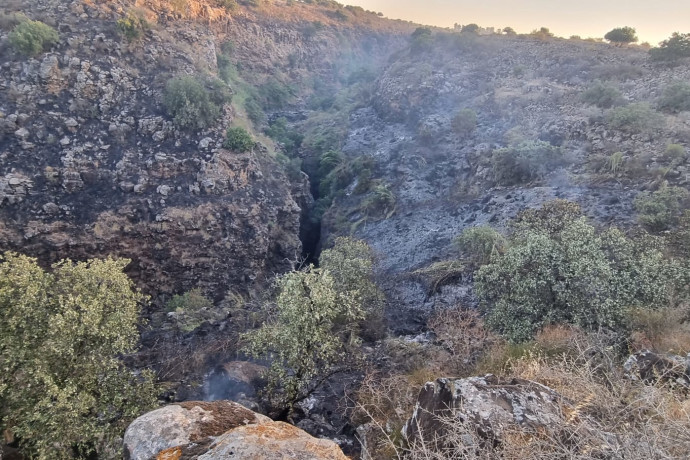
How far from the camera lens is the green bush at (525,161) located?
19.9 metres

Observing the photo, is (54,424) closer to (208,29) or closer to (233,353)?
(233,353)

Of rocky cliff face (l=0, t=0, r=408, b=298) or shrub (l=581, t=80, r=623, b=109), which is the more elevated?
shrub (l=581, t=80, r=623, b=109)

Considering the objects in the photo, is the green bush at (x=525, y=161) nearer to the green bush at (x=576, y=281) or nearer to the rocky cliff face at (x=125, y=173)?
the green bush at (x=576, y=281)

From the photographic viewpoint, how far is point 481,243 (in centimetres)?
1569

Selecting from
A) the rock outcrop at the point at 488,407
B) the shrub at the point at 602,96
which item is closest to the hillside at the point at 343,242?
the rock outcrop at the point at 488,407

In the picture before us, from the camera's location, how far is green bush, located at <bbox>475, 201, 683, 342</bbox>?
32.9 ft

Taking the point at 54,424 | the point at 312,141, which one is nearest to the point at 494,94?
the point at 312,141

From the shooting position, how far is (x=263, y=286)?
67.1 ft

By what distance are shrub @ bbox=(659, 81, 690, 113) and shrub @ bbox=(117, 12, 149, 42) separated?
28.8 m

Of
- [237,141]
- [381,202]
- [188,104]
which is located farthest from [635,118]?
[188,104]

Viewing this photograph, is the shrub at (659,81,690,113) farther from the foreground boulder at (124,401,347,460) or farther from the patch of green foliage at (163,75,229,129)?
the foreground boulder at (124,401,347,460)

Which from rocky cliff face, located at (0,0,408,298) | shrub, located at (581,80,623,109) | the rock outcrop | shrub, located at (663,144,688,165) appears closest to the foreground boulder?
the rock outcrop

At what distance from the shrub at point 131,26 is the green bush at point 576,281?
22.8 meters

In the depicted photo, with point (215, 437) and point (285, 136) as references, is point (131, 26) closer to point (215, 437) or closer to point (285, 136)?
point (285, 136)
